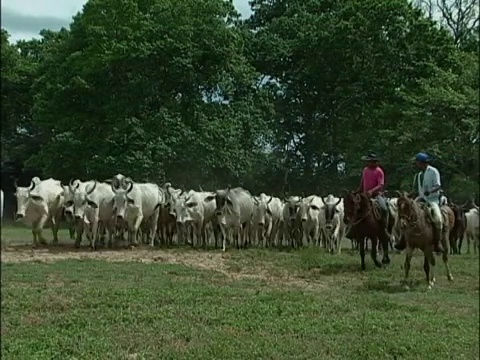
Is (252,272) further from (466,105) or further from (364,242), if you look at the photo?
(466,105)

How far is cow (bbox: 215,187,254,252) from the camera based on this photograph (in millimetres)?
18625

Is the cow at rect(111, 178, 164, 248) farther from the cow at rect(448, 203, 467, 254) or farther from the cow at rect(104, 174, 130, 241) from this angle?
the cow at rect(448, 203, 467, 254)

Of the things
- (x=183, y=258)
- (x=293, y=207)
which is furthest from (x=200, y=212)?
(x=183, y=258)

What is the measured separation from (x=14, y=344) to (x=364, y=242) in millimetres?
10033

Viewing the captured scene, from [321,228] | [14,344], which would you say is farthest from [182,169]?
[14,344]

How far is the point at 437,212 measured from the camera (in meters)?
12.2

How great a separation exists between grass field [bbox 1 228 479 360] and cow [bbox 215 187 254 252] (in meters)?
4.83

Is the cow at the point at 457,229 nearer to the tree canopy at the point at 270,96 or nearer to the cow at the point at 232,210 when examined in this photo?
the tree canopy at the point at 270,96

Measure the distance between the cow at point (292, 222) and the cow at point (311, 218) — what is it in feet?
1.16

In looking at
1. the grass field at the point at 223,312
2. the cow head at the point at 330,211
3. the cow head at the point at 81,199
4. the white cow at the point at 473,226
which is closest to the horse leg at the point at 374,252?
the grass field at the point at 223,312

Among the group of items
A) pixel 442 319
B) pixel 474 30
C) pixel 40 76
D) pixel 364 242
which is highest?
pixel 474 30

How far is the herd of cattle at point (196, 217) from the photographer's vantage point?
A: 16766mm

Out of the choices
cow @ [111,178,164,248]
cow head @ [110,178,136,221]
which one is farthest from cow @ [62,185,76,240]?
cow @ [111,178,164,248]

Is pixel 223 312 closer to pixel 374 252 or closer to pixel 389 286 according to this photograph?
pixel 389 286
